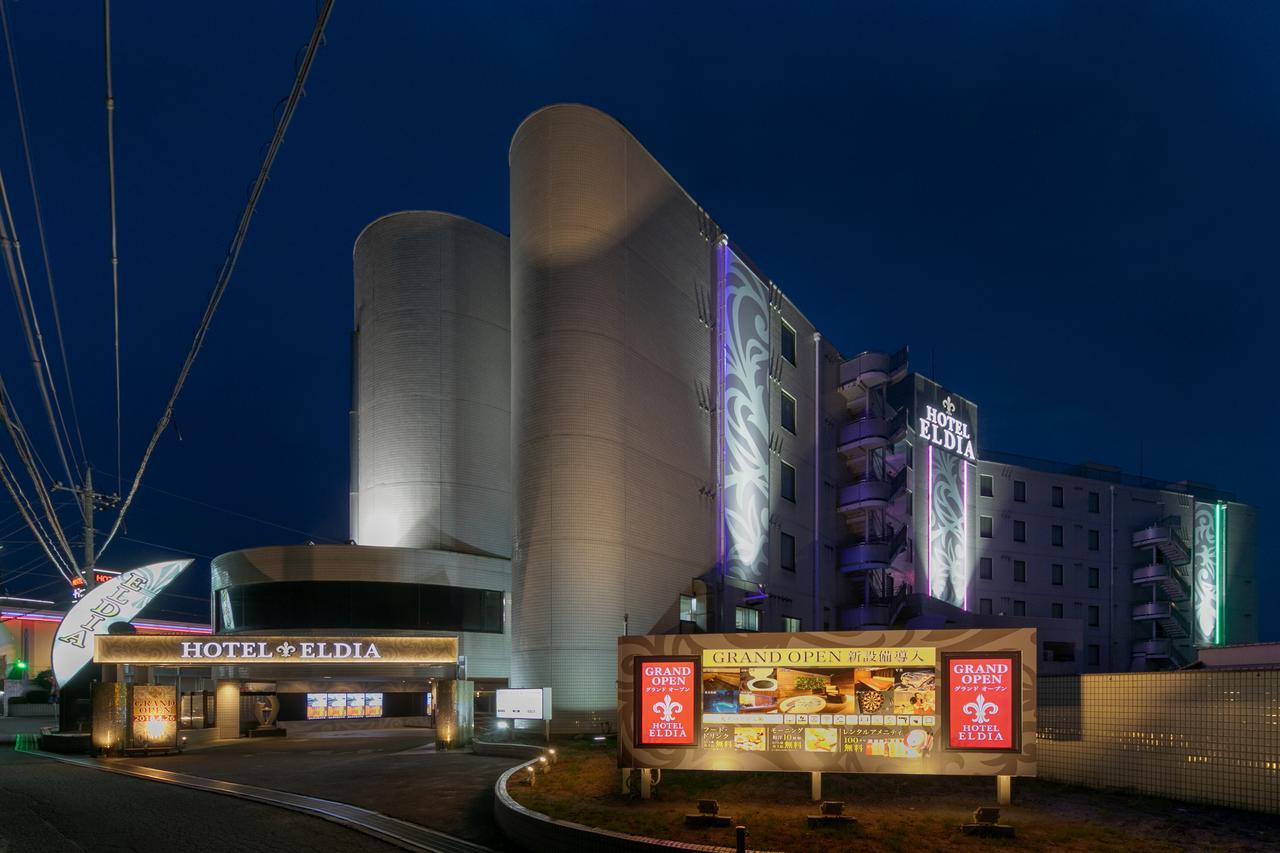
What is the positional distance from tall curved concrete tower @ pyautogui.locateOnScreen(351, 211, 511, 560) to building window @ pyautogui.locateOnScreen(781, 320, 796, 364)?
16.0 meters

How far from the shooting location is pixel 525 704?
1134 inches

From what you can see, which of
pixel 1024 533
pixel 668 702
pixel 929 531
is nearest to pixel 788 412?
pixel 929 531

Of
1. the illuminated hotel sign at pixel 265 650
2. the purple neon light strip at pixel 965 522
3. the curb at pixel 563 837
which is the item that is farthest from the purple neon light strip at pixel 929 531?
the curb at pixel 563 837

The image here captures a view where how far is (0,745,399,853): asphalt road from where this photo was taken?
13.6m

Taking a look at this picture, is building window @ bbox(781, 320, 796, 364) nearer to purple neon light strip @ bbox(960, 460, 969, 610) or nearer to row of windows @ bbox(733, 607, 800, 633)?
row of windows @ bbox(733, 607, 800, 633)

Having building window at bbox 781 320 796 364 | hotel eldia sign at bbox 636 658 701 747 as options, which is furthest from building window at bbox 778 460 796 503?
hotel eldia sign at bbox 636 658 701 747

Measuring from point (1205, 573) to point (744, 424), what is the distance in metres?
52.8

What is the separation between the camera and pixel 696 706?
1490cm

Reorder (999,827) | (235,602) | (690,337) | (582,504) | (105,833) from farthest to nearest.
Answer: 1. (235,602)
2. (690,337)
3. (582,504)
4. (105,833)
5. (999,827)

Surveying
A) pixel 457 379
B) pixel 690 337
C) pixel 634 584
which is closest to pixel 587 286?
pixel 690 337

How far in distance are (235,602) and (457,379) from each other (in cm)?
1605

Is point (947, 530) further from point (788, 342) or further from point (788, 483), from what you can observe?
point (788, 342)

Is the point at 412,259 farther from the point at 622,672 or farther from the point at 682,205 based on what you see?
the point at 622,672

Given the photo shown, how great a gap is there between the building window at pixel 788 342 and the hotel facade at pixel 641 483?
327mm
